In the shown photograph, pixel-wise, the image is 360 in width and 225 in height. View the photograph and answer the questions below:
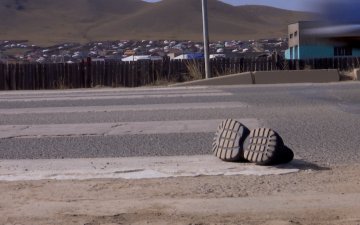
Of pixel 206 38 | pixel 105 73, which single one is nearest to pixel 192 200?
pixel 206 38

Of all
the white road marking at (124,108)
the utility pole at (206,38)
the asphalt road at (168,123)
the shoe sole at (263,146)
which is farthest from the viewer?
the utility pole at (206,38)

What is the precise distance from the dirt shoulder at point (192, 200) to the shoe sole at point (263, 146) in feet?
1.30

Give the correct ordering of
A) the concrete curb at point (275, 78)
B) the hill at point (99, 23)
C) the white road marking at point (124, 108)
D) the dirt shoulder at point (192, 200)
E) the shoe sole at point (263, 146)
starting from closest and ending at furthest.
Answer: the dirt shoulder at point (192, 200)
the shoe sole at point (263, 146)
the white road marking at point (124, 108)
the concrete curb at point (275, 78)
the hill at point (99, 23)

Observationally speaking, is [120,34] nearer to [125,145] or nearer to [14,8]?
[14,8]

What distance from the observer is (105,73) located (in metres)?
29.2

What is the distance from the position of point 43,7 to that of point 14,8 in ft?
13.0

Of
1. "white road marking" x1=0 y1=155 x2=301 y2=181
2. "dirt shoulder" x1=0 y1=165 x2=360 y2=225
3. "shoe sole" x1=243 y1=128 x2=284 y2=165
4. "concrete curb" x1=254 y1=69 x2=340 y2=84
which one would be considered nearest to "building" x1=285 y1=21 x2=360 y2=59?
"dirt shoulder" x1=0 y1=165 x2=360 y2=225

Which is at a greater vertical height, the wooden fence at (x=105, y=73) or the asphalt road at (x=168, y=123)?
the wooden fence at (x=105, y=73)

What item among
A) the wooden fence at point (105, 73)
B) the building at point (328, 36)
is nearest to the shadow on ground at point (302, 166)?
the building at point (328, 36)

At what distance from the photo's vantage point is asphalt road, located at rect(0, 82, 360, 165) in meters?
10.4

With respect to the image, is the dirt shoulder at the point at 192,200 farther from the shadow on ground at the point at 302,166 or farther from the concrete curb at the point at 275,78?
the concrete curb at the point at 275,78

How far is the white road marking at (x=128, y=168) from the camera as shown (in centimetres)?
837

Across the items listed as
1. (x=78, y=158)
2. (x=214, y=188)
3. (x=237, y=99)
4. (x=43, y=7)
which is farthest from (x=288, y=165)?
(x=43, y=7)

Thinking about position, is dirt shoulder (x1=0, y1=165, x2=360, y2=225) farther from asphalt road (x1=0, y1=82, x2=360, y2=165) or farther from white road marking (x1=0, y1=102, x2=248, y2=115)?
white road marking (x1=0, y1=102, x2=248, y2=115)
